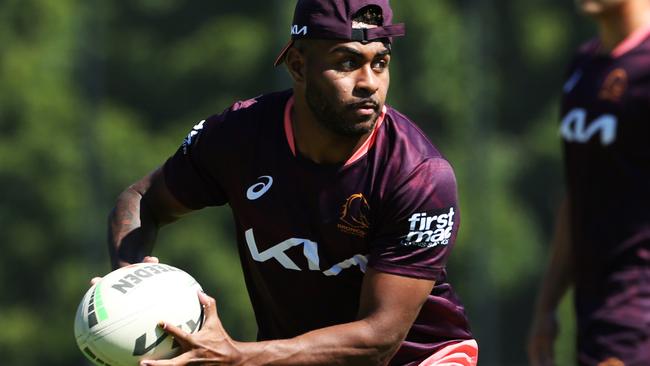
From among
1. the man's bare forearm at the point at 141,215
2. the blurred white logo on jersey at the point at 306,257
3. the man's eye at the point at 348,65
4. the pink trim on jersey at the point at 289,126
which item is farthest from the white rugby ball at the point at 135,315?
the man's eye at the point at 348,65

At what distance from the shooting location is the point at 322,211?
14.8ft

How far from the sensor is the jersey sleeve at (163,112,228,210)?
190 inches

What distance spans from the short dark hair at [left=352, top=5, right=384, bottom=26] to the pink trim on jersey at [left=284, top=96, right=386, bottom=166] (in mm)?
328

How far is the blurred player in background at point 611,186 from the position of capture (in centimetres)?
472

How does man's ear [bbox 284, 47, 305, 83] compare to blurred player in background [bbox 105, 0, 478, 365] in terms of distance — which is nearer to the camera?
blurred player in background [bbox 105, 0, 478, 365]

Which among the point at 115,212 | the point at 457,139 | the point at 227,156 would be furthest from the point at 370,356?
the point at 457,139

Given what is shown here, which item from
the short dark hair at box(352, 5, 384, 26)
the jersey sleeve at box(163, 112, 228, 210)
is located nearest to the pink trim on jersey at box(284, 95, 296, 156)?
the jersey sleeve at box(163, 112, 228, 210)

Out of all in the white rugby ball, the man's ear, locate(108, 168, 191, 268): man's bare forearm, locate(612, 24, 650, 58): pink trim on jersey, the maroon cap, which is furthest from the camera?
locate(108, 168, 191, 268): man's bare forearm

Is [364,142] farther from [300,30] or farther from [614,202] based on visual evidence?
[614,202]

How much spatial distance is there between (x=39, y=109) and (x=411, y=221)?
950 centimetres

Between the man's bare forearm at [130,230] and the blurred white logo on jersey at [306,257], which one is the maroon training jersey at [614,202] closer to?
the blurred white logo on jersey at [306,257]

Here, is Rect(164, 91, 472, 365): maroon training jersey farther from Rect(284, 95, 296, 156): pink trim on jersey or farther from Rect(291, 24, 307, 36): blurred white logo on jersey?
Rect(291, 24, 307, 36): blurred white logo on jersey

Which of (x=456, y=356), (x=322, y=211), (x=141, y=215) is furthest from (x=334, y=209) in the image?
(x=141, y=215)

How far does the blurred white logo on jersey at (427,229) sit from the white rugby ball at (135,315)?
2.51 ft
